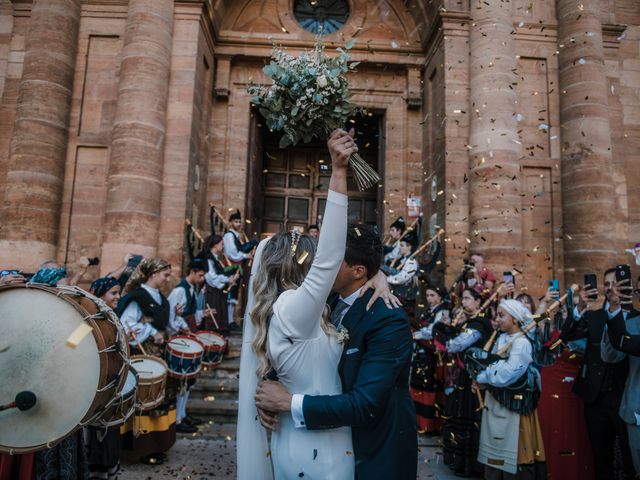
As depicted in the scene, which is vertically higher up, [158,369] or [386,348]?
[386,348]

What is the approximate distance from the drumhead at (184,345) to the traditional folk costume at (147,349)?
0.73ft

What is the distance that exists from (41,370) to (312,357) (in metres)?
1.41

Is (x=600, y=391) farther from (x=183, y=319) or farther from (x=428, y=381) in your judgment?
(x=183, y=319)

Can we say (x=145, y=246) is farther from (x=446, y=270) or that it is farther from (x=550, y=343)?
(x=550, y=343)

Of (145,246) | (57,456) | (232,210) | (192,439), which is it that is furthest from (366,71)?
(57,456)

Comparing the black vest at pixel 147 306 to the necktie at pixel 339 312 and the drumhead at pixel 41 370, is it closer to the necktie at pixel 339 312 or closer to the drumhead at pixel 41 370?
the drumhead at pixel 41 370

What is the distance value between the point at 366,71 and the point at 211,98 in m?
3.68

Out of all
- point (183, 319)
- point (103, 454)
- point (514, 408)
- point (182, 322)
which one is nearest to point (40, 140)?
point (183, 319)

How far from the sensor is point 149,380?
4.31 metres

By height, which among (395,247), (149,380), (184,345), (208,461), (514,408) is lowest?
(208,461)

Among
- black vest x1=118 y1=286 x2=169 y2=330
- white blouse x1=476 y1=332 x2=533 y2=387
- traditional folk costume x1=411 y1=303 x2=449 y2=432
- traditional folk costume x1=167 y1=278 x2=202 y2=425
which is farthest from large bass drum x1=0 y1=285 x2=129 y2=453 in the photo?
traditional folk costume x1=411 y1=303 x2=449 y2=432

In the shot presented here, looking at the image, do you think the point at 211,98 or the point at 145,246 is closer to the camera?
the point at 145,246

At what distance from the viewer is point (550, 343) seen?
509cm

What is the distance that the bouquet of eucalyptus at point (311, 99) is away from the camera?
2236 millimetres
